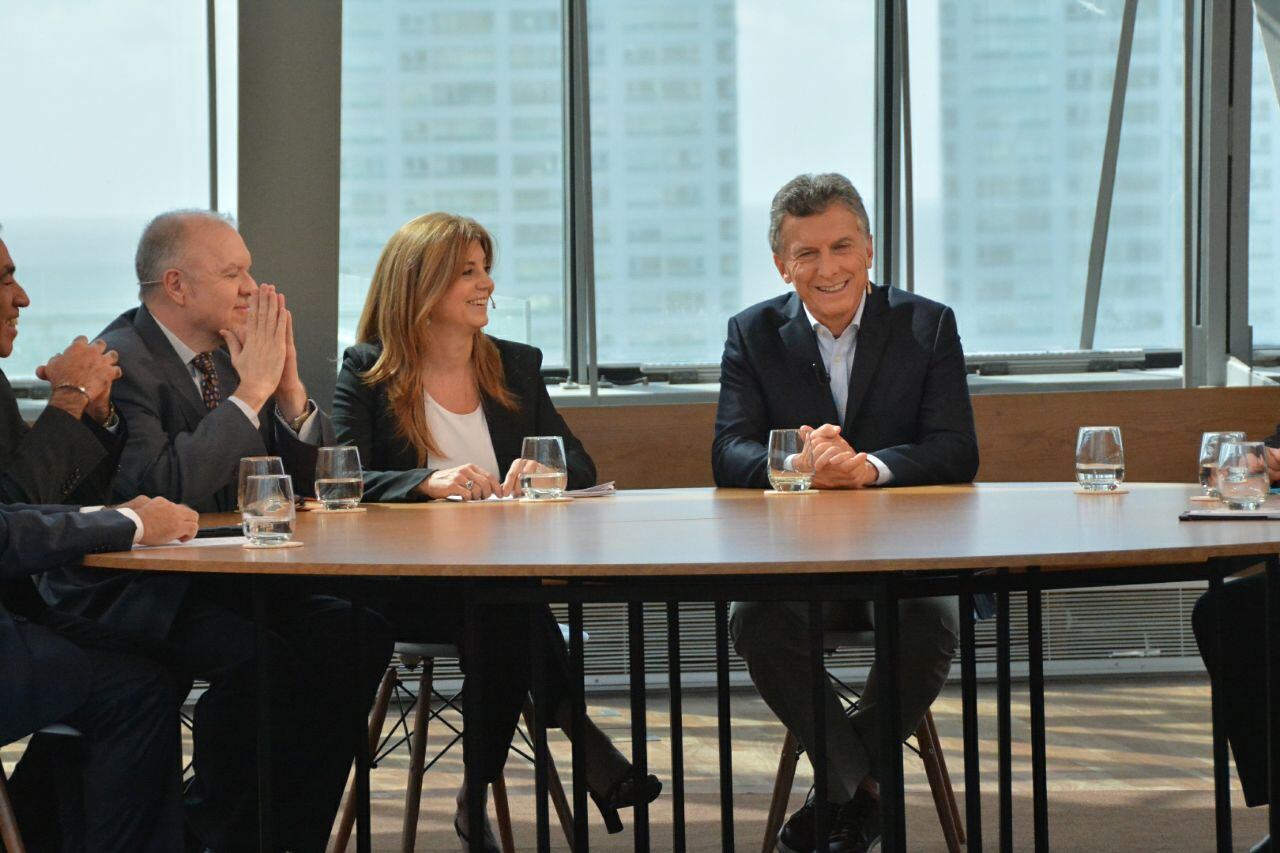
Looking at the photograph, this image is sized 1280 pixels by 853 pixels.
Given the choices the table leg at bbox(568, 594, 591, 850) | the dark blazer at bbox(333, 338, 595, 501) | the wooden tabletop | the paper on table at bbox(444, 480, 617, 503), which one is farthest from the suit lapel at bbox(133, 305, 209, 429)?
the table leg at bbox(568, 594, 591, 850)

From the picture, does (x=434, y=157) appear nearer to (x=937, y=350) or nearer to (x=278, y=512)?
(x=937, y=350)

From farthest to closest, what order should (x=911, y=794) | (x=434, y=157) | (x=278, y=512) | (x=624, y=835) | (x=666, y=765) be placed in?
(x=434, y=157) < (x=666, y=765) < (x=911, y=794) < (x=624, y=835) < (x=278, y=512)

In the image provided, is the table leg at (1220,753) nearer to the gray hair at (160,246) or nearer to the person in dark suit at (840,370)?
the person in dark suit at (840,370)

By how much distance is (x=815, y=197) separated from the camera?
346cm

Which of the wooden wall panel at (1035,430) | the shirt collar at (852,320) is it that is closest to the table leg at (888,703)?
the shirt collar at (852,320)

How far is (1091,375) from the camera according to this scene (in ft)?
18.5

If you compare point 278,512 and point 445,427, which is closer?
point 278,512

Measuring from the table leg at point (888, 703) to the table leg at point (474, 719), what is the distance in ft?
1.90

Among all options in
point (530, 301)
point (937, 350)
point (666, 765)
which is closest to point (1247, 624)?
point (937, 350)

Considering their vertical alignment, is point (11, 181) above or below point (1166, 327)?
above

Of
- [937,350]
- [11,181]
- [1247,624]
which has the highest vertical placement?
[11,181]

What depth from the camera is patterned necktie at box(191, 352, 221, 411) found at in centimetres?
307

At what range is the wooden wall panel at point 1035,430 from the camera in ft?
16.1

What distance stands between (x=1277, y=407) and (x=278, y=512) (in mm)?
3912
